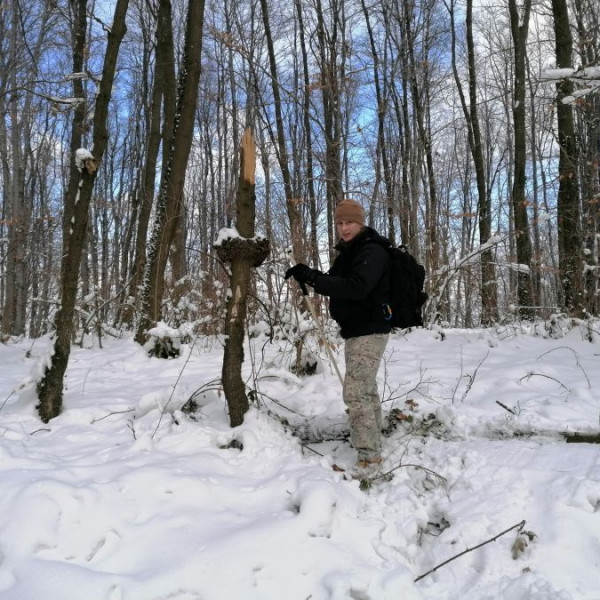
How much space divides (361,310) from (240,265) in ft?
3.20

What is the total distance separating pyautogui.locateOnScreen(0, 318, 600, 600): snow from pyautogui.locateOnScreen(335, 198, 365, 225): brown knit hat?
1554 mm

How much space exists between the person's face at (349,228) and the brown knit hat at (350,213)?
2 cm

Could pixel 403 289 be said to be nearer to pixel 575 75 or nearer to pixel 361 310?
pixel 361 310

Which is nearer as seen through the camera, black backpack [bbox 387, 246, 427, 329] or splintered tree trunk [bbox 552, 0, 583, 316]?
black backpack [bbox 387, 246, 427, 329]

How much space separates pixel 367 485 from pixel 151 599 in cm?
153

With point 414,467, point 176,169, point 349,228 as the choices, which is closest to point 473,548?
point 414,467

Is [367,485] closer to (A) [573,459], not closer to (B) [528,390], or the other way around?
(A) [573,459]

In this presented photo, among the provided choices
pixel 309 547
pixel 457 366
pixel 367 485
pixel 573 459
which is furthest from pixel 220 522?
pixel 457 366

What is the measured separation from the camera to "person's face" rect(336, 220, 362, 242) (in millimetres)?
3191

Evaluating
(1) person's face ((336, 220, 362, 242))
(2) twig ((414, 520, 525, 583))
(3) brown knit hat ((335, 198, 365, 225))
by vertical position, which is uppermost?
(3) brown knit hat ((335, 198, 365, 225))

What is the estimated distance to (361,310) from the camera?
3119 millimetres

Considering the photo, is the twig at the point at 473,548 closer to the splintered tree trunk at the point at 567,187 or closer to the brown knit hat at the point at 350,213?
the brown knit hat at the point at 350,213

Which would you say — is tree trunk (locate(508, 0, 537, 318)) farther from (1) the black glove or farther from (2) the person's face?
(1) the black glove

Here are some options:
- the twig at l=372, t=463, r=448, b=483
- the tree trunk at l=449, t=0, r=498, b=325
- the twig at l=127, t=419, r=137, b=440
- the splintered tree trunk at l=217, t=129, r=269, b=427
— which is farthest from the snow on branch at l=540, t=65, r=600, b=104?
the tree trunk at l=449, t=0, r=498, b=325
